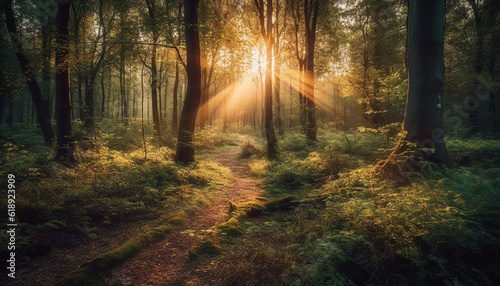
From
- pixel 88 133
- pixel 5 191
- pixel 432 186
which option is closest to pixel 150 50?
pixel 88 133

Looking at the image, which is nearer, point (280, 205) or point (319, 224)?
point (319, 224)

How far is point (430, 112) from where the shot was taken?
210 inches

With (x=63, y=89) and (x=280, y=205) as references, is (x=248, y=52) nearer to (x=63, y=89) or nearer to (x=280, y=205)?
(x=63, y=89)

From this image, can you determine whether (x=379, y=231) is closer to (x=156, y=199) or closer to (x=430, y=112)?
(x=430, y=112)

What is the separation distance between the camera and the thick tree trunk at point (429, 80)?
5.30 meters

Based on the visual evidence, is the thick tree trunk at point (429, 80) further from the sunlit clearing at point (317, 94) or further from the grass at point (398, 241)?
the sunlit clearing at point (317, 94)

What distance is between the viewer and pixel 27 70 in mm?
9367

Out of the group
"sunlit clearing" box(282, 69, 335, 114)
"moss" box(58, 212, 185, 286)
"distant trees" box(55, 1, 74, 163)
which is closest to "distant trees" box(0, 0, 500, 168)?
"distant trees" box(55, 1, 74, 163)

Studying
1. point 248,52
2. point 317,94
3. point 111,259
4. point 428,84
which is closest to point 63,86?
point 111,259

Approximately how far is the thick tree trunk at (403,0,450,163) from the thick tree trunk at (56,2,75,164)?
36.3 feet

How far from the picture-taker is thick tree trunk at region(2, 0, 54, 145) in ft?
34.1

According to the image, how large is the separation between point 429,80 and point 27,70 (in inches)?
565

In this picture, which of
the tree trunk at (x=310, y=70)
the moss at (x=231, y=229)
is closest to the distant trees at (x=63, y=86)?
the moss at (x=231, y=229)

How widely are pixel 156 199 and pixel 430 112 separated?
743cm
